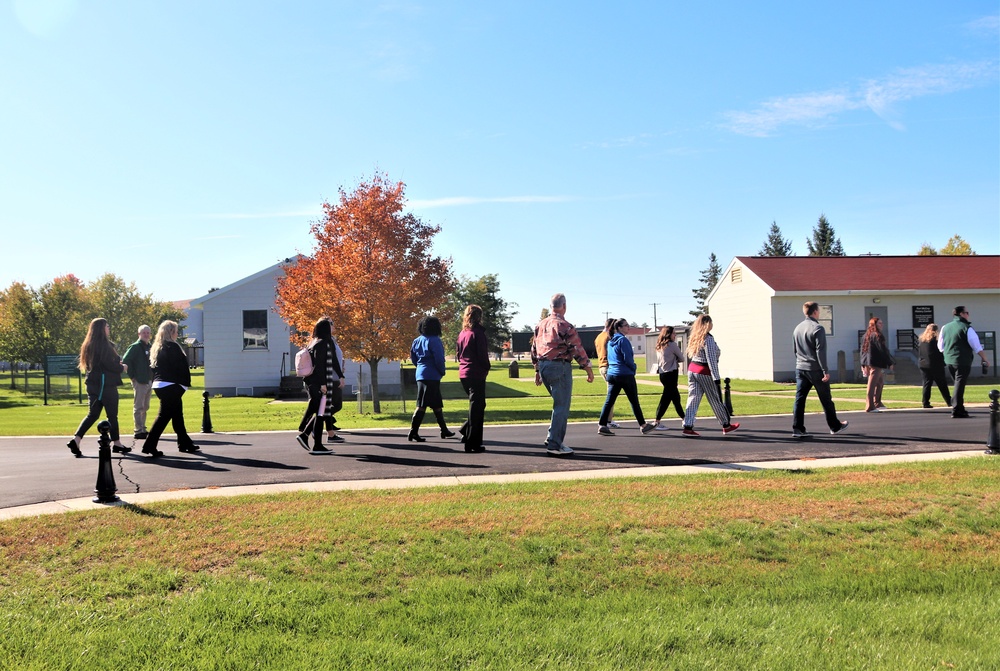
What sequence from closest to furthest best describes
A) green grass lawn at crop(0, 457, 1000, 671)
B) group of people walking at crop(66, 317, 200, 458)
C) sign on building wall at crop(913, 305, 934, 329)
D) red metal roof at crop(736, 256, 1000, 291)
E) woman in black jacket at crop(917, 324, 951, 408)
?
green grass lawn at crop(0, 457, 1000, 671) → group of people walking at crop(66, 317, 200, 458) → woman in black jacket at crop(917, 324, 951, 408) → sign on building wall at crop(913, 305, 934, 329) → red metal roof at crop(736, 256, 1000, 291)

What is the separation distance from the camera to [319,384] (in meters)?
10.4

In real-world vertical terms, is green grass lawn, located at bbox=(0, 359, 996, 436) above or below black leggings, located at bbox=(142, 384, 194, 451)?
below

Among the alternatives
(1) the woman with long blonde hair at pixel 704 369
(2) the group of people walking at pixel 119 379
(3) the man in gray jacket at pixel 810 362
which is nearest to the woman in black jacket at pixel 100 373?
(2) the group of people walking at pixel 119 379

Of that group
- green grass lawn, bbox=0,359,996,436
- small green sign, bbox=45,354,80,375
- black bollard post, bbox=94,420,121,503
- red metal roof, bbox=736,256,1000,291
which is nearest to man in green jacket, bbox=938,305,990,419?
green grass lawn, bbox=0,359,996,436

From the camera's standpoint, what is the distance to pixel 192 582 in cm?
489

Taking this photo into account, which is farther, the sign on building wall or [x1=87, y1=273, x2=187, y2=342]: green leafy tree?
[x1=87, y1=273, x2=187, y2=342]: green leafy tree

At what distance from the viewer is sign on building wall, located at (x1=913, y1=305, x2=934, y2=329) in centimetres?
2998

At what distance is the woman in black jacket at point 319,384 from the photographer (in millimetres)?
10406

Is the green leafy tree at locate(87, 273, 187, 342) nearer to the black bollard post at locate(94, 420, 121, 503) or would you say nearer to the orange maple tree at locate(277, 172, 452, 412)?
the orange maple tree at locate(277, 172, 452, 412)

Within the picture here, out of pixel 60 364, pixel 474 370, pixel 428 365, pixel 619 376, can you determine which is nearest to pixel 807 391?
pixel 619 376

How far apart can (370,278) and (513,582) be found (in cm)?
1407

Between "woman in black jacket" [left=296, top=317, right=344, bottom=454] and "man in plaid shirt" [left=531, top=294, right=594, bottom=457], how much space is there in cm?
290

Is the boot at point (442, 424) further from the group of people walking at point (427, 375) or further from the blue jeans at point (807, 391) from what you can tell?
the blue jeans at point (807, 391)

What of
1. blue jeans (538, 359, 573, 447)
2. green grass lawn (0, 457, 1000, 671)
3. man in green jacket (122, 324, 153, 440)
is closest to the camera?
green grass lawn (0, 457, 1000, 671)
